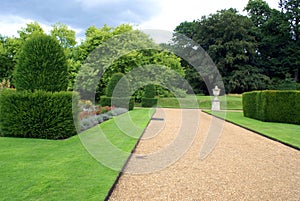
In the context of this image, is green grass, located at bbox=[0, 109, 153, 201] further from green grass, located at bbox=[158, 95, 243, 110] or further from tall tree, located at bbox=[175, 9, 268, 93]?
tall tree, located at bbox=[175, 9, 268, 93]

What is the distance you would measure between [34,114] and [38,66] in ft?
4.16

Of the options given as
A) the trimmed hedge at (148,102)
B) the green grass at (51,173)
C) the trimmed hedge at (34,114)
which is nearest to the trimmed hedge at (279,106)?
the green grass at (51,173)

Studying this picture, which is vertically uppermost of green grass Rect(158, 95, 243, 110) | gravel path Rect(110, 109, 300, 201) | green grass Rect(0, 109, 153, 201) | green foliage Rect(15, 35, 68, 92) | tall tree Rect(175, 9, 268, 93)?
tall tree Rect(175, 9, 268, 93)

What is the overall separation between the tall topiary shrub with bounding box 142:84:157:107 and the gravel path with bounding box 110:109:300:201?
1477 cm

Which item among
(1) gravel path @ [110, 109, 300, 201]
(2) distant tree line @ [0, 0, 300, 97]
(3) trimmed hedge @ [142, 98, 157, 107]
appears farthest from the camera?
(2) distant tree line @ [0, 0, 300, 97]

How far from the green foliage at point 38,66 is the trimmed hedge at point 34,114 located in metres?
0.32

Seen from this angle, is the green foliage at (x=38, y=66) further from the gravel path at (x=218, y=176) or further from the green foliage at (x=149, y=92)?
the green foliage at (x=149, y=92)

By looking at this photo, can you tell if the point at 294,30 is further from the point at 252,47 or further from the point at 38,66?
the point at 38,66

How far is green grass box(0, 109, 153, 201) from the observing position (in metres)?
2.68

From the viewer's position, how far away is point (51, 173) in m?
3.32

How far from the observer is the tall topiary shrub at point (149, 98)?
67.8ft

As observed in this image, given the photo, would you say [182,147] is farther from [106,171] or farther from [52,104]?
[52,104]

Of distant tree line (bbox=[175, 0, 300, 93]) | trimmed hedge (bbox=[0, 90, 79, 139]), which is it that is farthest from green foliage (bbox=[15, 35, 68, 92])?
distant tree line (bbox=[175, 0, 300, 93])

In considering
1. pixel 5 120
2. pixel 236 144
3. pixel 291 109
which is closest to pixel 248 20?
pixel 291 109
